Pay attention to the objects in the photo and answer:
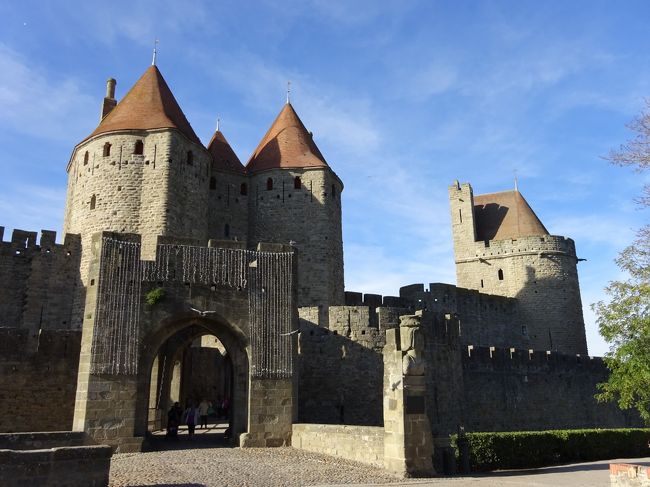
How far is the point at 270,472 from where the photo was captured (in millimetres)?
11203

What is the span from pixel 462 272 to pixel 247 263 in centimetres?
2588

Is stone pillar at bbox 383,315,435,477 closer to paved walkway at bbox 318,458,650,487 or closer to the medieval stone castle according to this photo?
the medieval stone castle

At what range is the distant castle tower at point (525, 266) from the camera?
3619 cm

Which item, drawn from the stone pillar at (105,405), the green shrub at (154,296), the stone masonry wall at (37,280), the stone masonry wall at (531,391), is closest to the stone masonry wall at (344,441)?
the stone pillar at (105,405)

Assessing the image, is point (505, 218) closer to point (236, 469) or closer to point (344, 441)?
point (344, 441)

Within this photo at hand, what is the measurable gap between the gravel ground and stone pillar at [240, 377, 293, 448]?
0.69 meters

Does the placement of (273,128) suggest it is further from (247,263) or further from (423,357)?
(423,357)

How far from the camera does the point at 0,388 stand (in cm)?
1509

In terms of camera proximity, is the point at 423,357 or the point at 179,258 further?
the point at 179,258

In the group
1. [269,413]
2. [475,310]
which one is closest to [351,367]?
[269,413]

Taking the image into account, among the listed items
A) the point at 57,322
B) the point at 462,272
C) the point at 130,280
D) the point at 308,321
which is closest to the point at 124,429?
the point at 130,280

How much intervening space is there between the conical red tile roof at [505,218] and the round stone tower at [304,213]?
48.9 ft

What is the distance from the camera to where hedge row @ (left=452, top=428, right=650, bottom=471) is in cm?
1355

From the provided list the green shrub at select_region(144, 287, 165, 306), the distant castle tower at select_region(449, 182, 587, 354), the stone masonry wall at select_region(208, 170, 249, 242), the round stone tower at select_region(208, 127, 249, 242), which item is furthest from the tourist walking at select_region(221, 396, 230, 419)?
the distant castle tower at select_region(449, 182, 587, 354)
